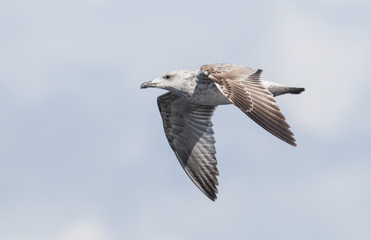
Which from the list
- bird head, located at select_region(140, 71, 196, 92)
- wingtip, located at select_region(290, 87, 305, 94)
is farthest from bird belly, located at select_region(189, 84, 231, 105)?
wingtip, located at select_region(290, 87, 305, 94)

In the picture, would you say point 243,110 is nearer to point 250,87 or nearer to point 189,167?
point 250,87

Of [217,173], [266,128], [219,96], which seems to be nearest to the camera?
[266,128]

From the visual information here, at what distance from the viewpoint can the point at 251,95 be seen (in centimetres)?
1806

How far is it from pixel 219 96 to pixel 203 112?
2669 mm

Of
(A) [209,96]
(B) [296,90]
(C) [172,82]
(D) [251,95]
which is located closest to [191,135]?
(C) [172,82]

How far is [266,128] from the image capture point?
16.9 m

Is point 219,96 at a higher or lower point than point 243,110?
higher

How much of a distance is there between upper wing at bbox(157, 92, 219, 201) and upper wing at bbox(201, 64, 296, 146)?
262 cm

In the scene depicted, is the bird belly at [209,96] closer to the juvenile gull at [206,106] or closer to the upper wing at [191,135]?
the juvenile gull at [206,106]

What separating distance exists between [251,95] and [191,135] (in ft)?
14.9

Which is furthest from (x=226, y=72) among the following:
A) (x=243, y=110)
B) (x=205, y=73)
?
(x=243, y=110)

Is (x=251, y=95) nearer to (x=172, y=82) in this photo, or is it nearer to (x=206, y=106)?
(x=172, y=82)

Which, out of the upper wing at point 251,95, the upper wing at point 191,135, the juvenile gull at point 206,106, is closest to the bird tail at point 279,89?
the juvenile gull at point 206,106

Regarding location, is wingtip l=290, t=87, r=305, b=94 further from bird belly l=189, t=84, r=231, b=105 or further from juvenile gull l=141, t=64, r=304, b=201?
bird belly l=189, t=84, r=231, b=105
